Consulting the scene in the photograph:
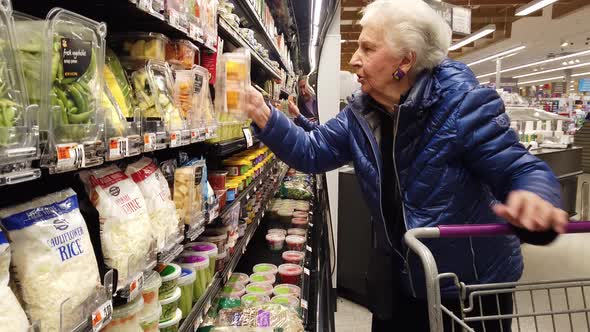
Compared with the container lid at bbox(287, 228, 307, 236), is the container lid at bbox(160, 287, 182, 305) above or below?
above

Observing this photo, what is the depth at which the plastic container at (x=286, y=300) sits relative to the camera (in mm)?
2266

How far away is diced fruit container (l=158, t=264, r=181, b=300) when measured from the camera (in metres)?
1.32

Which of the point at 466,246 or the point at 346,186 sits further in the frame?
the point at 346,186

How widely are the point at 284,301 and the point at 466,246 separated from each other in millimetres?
1114

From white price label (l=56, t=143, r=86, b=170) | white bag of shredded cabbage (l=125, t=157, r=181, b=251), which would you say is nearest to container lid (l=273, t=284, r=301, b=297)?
white bag of shredded cabbage (l=125, t=157, r=181, b=251)

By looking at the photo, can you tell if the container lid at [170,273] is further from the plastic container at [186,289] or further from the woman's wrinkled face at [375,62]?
the woman's wrinkled face at [375,62]

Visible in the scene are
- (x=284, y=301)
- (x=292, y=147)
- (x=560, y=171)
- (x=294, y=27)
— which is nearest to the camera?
(x=292, y=147)

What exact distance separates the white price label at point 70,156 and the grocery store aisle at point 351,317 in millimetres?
2977

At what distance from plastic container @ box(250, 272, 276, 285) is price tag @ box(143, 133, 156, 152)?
161cm

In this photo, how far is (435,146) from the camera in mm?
1536

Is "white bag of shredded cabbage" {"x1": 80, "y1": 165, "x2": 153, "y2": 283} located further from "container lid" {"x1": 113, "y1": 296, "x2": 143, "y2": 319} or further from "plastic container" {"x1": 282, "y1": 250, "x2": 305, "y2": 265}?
"plastic container" {"x1": 282, "y1": 250, "x2": 305, "y2": 265}

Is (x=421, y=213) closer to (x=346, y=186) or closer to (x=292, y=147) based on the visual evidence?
(x=292, y=147)

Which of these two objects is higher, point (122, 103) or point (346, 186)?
point (122, 103)

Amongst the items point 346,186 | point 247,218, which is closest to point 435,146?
point 247,218
